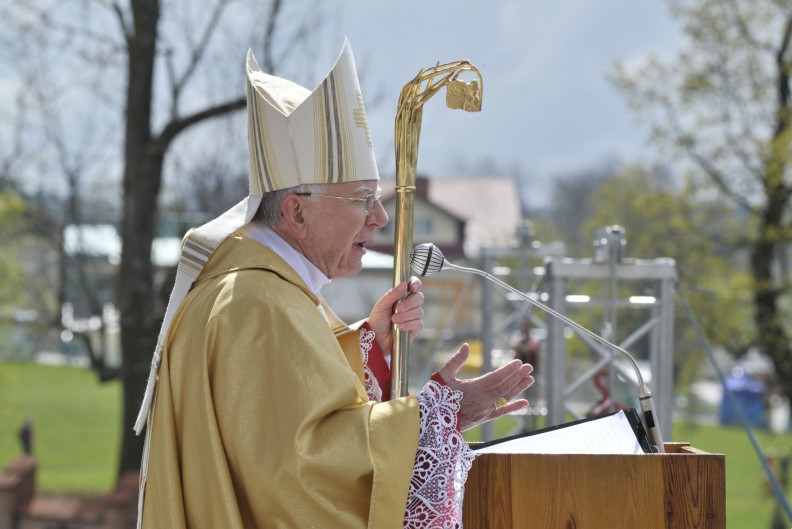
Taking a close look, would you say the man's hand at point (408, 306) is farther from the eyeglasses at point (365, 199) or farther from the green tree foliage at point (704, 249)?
the green tree foliage at point (704, 249)

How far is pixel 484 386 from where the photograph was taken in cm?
222

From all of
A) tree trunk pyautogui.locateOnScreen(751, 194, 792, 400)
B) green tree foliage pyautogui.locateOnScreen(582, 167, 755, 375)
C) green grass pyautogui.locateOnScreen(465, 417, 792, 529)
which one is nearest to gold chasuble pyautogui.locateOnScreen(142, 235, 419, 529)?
green grass pyautogui.locateOnScreen(465, 417, 792, 529)

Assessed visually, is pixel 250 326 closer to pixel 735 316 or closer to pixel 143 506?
pixel 143 506

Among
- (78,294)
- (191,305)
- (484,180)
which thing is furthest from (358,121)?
(484,180)

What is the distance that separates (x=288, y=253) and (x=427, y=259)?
0.98ft

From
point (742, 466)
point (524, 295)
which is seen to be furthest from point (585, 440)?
point (742, 466)

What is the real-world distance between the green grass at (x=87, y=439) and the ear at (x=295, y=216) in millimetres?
11592

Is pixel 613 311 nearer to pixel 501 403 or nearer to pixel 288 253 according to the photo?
pixel 501 403

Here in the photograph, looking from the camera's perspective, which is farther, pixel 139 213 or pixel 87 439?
pixel 87 439

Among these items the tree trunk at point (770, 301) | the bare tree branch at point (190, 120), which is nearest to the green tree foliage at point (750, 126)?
the tree trunk at point (770, 301)

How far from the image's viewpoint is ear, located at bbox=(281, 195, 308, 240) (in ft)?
7.36

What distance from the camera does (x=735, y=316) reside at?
1677 centimetres

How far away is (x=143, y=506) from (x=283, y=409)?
1.32 feet

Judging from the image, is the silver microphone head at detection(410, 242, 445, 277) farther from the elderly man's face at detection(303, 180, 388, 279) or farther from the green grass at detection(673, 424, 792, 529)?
the green grass at detection(673, 424, 792, 529)
